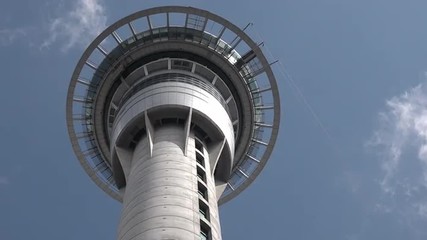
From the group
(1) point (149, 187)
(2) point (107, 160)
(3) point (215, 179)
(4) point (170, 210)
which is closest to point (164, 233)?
(4) point (170, 210)

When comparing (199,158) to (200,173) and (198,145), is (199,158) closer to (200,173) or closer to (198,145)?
(198,145)

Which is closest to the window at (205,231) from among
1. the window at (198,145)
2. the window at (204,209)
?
the window at (204,209)

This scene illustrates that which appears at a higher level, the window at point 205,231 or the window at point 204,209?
the window at point 204,209

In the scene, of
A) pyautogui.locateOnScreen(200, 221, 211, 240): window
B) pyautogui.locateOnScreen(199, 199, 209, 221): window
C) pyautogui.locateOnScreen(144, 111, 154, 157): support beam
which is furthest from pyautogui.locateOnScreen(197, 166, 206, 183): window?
pyautogui.locateOnScreen(200, 221, 211, 240): window

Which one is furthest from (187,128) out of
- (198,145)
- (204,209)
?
(204,209)

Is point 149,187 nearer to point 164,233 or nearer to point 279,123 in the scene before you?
point 164,233

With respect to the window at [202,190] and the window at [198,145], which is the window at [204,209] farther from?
the window at [198,145]

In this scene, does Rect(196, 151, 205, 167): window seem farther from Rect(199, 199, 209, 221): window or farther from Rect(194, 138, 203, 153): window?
Rect(199, 199, 209, 221): window
